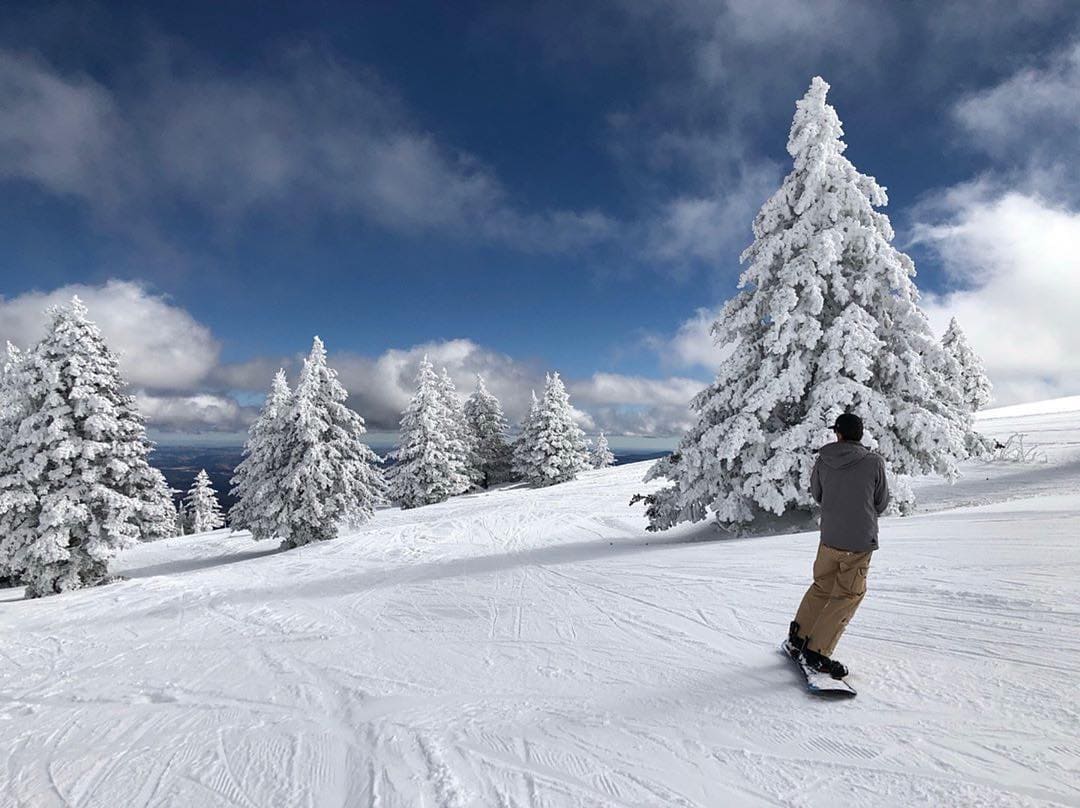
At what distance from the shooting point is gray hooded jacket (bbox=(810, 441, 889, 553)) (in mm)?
3889

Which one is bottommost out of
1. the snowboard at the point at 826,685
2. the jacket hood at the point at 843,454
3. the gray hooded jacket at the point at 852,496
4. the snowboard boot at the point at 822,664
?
the snowboard at the point at 826,685

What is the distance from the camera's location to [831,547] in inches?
157

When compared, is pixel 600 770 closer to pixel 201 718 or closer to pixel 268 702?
pixel 268 702

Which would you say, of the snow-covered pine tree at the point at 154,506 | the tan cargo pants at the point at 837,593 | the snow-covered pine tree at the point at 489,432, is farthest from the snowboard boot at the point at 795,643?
the snow-covered pine tree at the point at 489,432

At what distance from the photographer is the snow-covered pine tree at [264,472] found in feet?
71.7

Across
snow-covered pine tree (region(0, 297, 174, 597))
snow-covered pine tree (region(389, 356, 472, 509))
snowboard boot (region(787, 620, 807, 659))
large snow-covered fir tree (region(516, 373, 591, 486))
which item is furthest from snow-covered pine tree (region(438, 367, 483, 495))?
snowboard boot (region(787, 620, 807, 659))

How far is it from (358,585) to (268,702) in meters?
6.09

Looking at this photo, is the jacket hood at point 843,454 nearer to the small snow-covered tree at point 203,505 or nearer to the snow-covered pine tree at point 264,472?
the snow-covered pine tree at point 264,472

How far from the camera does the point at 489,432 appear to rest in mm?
44625

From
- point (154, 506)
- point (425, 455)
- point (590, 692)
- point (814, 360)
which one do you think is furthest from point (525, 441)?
point (590, 692)

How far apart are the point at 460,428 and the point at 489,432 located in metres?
4.99

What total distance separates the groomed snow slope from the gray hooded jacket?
112cm

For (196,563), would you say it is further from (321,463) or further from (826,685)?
(826,685)

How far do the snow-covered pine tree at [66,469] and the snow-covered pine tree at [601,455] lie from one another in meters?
49.9
